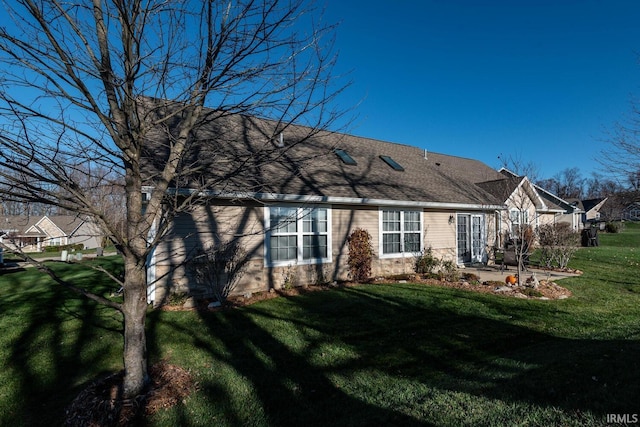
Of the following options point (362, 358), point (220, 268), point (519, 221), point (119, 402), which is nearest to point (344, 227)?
point (220, 268)

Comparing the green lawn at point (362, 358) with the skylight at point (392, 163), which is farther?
the skylight at point (392, 163)

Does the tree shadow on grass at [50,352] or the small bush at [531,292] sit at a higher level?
the small bush at [531,292]

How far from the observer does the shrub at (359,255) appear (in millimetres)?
10422

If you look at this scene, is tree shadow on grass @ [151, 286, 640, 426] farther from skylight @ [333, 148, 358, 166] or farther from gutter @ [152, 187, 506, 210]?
skylight @ [333, 148, 358, 166]

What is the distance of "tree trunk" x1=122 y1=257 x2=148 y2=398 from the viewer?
3559 mm

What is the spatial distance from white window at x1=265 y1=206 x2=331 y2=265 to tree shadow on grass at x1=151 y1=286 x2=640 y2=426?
2.46 meters

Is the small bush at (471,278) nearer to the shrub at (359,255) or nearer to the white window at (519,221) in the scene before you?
the white window at (519,221)

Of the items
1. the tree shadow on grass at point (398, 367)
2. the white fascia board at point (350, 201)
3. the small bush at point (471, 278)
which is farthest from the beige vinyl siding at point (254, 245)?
the small bush at point (471, 278)

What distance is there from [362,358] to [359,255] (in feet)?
18.7

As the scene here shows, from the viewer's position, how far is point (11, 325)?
262 inches

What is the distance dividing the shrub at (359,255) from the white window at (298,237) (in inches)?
30.0

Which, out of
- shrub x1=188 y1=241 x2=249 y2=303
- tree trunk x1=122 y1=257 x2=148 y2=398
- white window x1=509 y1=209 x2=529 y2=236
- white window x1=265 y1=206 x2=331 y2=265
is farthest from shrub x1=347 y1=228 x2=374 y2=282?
tree trunk x1=122 y1=257 x2=148 y2=398

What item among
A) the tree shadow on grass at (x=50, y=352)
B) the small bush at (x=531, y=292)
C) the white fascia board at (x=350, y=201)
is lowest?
the tree shadow on grass at (x=50, y=352)

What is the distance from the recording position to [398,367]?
4523mm
